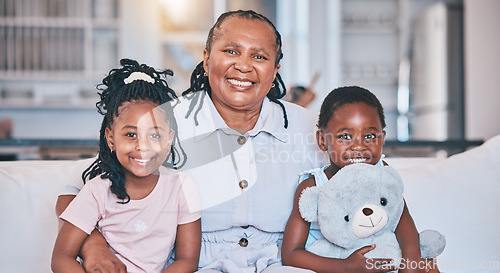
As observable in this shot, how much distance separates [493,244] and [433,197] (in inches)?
7.2

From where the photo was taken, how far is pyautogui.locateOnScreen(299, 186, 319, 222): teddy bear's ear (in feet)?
3.62

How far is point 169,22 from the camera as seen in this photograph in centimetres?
466

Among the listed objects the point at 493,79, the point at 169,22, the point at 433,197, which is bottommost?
the point at 433,197

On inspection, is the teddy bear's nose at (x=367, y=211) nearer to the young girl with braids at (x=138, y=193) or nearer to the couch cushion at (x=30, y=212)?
the young girl with braids at (x=138, y=193)

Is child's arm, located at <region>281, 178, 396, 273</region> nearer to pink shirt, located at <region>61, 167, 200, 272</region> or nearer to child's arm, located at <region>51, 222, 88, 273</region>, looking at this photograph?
pink shirt, located at <region>61, 167, 200, 272</region>

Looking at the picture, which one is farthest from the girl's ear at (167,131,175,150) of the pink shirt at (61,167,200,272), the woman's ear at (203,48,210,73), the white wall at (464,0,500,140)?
the white wall at (464,0,500,140)

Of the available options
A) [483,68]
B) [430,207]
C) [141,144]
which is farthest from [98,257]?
[483,68]

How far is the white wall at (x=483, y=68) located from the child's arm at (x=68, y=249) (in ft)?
10.9

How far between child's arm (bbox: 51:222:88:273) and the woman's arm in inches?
0.5

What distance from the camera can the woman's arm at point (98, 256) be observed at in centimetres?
102

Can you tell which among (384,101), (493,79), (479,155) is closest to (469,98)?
(493,79)

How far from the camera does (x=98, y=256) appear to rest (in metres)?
1.04

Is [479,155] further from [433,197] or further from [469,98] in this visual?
[469,98]

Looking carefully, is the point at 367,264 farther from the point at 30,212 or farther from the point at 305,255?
the point at 30,212
